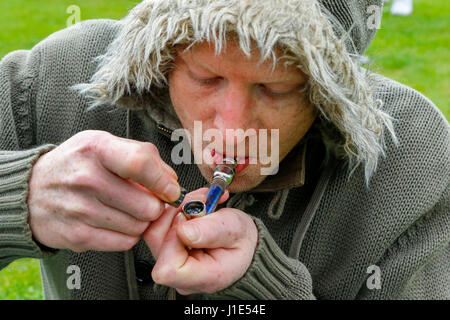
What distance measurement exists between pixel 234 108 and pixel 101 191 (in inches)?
14.2

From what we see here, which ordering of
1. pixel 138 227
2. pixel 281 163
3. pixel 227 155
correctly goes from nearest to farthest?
pixel 138 227
pixel 227 155
pixel 281 163

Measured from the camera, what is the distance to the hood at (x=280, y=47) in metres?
1.30

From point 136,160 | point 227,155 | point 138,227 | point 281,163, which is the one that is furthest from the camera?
point 281,163

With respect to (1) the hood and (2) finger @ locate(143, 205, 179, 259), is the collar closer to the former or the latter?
(1) the hood

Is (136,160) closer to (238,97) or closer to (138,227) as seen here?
(138,227)

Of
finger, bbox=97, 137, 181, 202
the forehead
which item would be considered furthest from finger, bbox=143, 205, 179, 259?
the forehead

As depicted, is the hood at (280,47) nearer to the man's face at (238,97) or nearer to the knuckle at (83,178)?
the man's face at (238,97)

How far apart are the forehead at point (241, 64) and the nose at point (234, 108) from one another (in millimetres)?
41

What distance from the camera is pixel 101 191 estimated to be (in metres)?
1.25

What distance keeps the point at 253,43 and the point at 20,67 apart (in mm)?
822

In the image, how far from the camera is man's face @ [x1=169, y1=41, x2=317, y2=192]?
1.37 meters

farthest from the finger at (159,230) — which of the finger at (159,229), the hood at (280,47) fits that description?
the hood at (280,47)

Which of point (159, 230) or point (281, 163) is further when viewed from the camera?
point (281, 163)

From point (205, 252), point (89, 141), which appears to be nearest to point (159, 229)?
point (205, 252)
